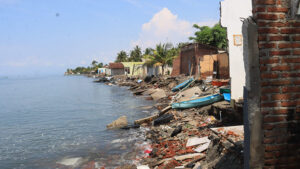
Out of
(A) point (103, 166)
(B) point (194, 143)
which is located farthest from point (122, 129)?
(B) point (194, 143)

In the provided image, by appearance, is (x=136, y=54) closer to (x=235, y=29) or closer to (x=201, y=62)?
(x=201, y=62)

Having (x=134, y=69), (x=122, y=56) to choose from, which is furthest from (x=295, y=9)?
(x=122, y=56)

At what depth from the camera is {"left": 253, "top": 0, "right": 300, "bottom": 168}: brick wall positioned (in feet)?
9.59

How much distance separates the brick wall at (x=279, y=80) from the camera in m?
2.92

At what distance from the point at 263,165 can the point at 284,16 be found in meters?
1.92

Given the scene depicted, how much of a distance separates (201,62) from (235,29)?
1487cm

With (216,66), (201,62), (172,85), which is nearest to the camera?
(216,66)

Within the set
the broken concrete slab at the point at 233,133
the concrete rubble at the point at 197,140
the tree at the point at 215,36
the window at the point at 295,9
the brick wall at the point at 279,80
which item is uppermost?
the tree at the point at 215,36

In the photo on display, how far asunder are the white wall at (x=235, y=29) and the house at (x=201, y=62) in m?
10.6

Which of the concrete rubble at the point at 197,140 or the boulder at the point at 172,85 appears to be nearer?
the concrete rubble at the point at 197,140

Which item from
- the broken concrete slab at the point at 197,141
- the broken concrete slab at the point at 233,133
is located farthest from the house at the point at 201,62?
the broken concrete slab at the point at 233,133

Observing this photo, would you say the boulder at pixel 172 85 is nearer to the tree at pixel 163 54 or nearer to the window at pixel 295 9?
the tree at pixel 163 54

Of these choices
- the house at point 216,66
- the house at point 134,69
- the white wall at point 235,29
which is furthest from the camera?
the house at point 134,69

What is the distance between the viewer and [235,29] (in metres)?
9.77
